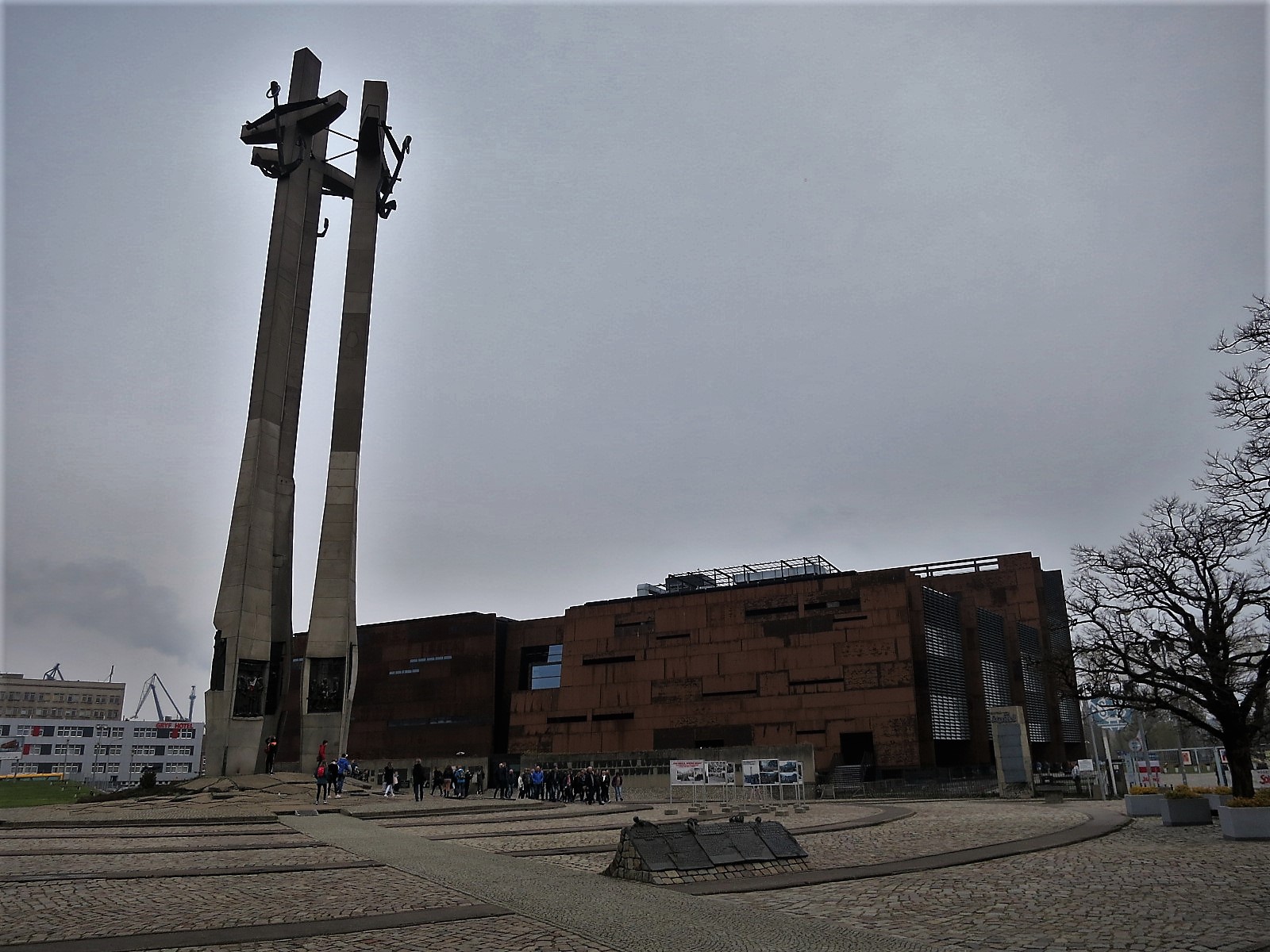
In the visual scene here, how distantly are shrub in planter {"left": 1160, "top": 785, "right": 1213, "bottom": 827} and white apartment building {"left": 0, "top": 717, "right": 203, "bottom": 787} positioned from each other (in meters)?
129

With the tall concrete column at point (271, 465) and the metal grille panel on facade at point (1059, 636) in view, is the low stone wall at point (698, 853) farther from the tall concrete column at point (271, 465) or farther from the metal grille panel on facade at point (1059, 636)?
the metal grille panel on facade at point (1059, 636)

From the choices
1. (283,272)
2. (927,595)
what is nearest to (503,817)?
(283,272)

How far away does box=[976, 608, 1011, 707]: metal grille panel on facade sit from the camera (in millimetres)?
60906

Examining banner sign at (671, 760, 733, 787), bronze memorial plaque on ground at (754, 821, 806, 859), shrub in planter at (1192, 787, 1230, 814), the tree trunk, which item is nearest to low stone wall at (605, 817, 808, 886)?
bronze memorial plaque on ground at (754, 821, 806, 859)

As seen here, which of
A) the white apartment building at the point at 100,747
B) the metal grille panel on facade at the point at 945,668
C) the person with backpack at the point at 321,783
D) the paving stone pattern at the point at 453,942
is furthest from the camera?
the white apartment building at the point at 100,747

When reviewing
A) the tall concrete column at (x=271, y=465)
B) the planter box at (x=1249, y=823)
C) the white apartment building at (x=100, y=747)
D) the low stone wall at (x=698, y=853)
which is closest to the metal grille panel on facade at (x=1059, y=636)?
the planter box at (x=1249, y=823)

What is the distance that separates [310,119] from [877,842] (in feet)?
126

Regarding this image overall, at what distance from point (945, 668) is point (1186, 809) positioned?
3585 centimetres

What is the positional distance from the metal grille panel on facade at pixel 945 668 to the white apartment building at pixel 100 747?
10849cm

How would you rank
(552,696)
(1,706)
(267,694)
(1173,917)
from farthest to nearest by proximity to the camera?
(1,706), (552,696), (267,694), (1173,917)

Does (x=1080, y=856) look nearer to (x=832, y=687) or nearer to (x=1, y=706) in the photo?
(x=832, y=687)

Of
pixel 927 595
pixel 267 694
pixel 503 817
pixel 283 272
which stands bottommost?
pixel 503 817

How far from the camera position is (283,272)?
40.6 meters

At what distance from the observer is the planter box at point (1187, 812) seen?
21953mm
